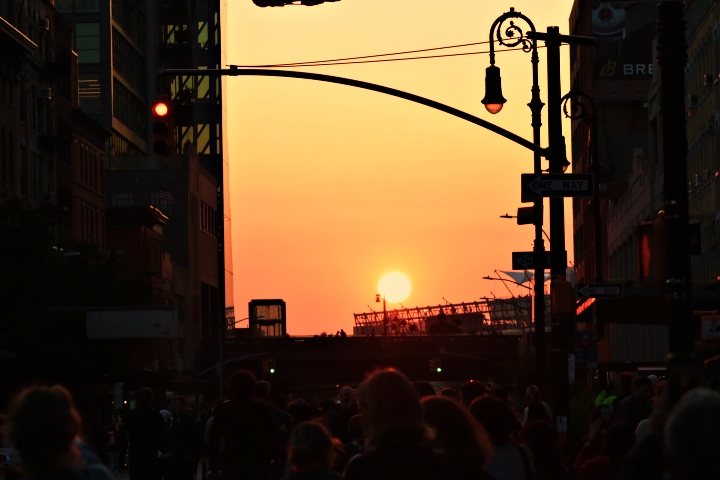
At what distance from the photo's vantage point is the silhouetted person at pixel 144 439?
2109 centimetres

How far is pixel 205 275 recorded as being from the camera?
146750mm

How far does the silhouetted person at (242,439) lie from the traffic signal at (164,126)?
7179mm

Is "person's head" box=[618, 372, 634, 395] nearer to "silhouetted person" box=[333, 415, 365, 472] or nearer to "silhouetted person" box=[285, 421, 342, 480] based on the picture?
"silhouetted person" box=[333, 415, 365, 472]

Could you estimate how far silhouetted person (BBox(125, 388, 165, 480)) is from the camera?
21.1 meters

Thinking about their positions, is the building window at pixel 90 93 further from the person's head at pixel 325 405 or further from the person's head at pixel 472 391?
the person's head at pixel 472 391

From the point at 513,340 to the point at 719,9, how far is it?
71899 millimetres

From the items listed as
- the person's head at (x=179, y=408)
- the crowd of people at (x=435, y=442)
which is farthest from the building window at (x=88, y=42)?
the crowd of people at (x=435, y=442)

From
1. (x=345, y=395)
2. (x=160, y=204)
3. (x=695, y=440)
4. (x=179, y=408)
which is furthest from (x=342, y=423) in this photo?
(x=160, y=204)

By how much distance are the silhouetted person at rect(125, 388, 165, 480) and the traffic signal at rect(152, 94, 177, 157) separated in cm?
322

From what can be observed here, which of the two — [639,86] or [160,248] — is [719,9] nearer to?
[639,86]

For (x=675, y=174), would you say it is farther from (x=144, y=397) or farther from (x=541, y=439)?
(x=144, y=397)

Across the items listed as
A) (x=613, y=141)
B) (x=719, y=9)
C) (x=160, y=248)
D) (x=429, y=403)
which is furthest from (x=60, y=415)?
(x=160, y=248)

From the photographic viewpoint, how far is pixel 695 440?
6016mm

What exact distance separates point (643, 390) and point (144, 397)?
613 centimetres
